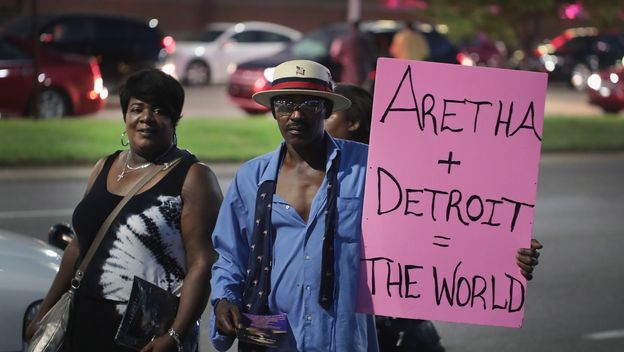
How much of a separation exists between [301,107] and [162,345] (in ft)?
2.93

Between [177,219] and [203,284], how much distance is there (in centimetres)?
24

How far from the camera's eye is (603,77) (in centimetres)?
2419

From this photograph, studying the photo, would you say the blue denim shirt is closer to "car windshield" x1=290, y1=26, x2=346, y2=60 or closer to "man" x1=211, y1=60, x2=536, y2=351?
"man" x1=211, y1=60, x2=536, y2=351

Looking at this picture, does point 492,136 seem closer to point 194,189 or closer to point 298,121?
Result: point 298,121

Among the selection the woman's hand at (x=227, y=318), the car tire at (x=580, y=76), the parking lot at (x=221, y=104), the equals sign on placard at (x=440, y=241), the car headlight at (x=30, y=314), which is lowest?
the car headlight at (x=30, y=314)

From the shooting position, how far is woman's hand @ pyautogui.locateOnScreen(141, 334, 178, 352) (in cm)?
412

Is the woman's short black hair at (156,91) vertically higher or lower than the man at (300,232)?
higher

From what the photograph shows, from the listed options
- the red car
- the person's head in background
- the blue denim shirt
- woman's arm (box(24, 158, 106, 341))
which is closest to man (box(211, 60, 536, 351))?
the blue denim shirt

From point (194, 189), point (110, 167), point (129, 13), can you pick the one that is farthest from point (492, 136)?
point (129, 13)

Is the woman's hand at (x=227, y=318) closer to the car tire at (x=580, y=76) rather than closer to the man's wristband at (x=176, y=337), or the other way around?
the man's wristband at (x=176, y=337)

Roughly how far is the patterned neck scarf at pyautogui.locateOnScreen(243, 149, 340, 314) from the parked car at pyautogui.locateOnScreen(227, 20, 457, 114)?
17.4m

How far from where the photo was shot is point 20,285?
5.26m

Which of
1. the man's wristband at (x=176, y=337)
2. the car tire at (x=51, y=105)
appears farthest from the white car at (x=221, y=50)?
the man's wristband at (x=176, y=337)

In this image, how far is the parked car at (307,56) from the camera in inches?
875
